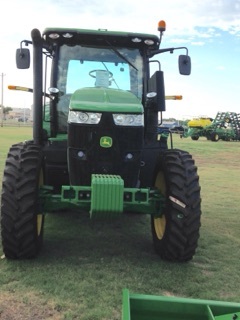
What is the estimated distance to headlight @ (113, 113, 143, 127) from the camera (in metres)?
4.30

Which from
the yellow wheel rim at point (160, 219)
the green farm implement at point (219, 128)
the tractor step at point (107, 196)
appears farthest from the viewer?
the green farm implement at point (219, 128)

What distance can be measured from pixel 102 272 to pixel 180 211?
958mm

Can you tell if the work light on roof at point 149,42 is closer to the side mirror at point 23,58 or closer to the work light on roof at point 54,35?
the work light on roof at point 54,35

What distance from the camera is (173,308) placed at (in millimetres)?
2393

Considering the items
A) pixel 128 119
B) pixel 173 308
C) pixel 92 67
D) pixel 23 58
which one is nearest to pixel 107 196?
pixel 128 119

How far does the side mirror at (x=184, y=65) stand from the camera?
5480mm

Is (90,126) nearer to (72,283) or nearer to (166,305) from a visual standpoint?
(72,283)

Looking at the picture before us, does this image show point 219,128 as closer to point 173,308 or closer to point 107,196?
point 107,196

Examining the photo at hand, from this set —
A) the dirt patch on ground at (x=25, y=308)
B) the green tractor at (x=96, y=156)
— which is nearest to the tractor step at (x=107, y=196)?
the green tractor at (x=96, y=156)

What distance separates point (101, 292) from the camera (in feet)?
12.0

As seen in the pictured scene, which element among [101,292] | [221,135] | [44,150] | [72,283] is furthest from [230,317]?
[221,135]

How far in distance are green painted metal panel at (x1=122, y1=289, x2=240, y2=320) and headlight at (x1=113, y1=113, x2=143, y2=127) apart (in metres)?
2.21

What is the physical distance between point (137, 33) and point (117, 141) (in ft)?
5.26

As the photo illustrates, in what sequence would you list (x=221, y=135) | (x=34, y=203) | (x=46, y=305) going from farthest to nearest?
1. (x=221, y=135)
2. (x=34, y=203)
3. (x=46, y=305)
